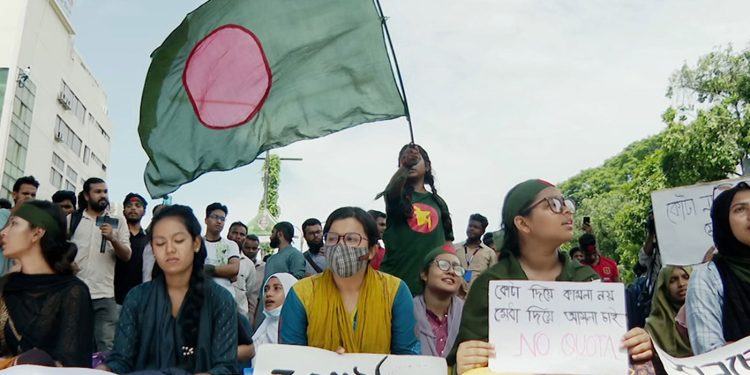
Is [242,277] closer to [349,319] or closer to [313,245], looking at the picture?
[313,245]

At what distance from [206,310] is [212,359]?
250 mm

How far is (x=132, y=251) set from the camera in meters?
6.36

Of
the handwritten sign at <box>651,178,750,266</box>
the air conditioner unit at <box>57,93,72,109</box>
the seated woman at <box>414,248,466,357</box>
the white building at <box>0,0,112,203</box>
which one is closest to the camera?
the seated woman at <box>414,248,466,357</box>

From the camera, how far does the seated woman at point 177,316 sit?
3.49m

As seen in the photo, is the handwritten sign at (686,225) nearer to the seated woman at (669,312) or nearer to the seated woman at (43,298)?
the seated woman at (669,312)

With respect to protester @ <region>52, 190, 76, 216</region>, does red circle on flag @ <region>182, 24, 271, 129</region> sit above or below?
above

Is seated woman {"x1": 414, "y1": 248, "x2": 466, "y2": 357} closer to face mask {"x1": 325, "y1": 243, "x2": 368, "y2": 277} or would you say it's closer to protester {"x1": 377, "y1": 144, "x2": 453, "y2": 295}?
protester {"x1": 377, "y1": 144, "x2": 453, "y2": 295}

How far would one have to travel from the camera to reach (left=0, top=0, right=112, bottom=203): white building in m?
34.1

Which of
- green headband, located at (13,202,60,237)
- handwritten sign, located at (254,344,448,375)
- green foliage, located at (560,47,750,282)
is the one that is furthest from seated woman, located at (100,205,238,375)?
green foliage, located at (560,47,750,282)

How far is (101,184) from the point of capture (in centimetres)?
621

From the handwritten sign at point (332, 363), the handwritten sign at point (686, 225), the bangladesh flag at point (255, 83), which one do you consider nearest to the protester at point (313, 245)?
the bangladesh flag at point (255, 83)

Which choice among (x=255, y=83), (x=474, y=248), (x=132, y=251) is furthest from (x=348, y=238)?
(x=474, y=248)

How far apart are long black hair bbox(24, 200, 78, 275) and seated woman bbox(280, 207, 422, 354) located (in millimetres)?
1182

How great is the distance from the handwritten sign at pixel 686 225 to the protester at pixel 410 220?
1756mm
